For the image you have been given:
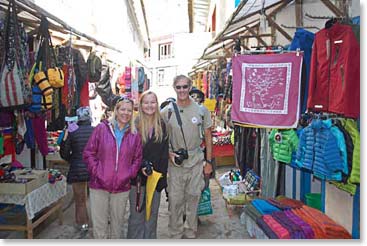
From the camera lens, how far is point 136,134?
271 centimetres

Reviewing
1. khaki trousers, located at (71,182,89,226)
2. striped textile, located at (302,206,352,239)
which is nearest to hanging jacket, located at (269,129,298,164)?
striped textile, located at (302,206,352,239)

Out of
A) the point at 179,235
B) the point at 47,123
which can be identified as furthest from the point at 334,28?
the point at 47,123

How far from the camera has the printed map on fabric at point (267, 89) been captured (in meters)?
2.58

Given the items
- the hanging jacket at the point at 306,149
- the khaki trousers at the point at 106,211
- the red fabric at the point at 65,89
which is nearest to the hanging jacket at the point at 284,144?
the hanging jacket at the point at 306,149

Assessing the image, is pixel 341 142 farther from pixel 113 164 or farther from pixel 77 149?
pixel 77 149

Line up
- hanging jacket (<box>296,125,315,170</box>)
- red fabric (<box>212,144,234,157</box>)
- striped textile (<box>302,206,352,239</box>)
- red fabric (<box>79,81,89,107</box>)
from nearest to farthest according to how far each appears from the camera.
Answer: striped textile (<box>302,206,352,239</box>) → hanging jacket (<box>296,125,315,170</box>) → red fabric (<box>79,81,89,107</box>) → red fabric (<box>212,144,234,157</box>)

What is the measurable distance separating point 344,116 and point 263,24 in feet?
6.12

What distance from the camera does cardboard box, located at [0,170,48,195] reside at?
3141 millimetres

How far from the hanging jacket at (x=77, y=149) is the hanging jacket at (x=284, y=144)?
1610mm

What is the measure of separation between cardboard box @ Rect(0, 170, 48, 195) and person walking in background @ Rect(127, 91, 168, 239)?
93cm

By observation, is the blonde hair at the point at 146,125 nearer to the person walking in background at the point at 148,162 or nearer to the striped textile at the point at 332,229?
the person walking in background at the point at 148,162

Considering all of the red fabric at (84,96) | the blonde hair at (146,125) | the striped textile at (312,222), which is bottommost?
the striped textile at (312,222)

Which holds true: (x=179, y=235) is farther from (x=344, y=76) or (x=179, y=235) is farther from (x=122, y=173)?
(x=344, y=76)

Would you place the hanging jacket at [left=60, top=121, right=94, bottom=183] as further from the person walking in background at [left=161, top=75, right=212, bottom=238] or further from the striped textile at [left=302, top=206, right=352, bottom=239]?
the striped textile at [left=302, top=206, right=352, bottom=239]
